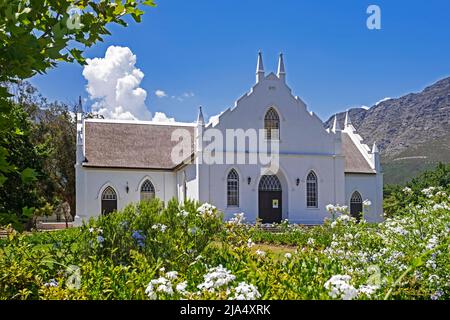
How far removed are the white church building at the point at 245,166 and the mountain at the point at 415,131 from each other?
1054 inches

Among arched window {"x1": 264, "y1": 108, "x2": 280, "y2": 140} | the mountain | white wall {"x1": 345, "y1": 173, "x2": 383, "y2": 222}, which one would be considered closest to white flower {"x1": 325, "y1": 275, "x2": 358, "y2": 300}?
arched window {"x1": 264, "y1": 108, "x2": 280, "y2": 140}

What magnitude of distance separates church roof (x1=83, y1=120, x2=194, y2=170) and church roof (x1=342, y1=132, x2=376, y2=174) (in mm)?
12186

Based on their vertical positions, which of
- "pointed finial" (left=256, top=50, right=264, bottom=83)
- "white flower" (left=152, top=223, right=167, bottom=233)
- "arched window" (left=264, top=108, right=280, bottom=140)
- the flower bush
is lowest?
the flower bush

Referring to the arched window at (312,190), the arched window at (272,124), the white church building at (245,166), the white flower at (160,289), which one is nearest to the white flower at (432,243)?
the white flower at (160,289)

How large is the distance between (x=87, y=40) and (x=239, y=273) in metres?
2.51

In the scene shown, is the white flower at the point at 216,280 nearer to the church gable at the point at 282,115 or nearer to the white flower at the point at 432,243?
the white flower at the point at 432,243

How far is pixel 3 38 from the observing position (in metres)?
3.59

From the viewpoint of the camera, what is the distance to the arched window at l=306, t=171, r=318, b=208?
1225 inches

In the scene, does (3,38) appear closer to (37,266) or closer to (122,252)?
(37,266)

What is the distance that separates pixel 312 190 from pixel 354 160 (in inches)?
253

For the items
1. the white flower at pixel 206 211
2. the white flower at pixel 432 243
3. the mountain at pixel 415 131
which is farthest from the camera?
the mountain at pixel 415 131

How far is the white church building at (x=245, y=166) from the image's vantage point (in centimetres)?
2933

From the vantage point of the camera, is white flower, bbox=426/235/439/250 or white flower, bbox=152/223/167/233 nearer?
white flower, bbox=426/235/439/250

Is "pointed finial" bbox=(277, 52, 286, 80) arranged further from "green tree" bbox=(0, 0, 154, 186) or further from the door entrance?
"green tree" bbox=(0, 0, 154, 186)
